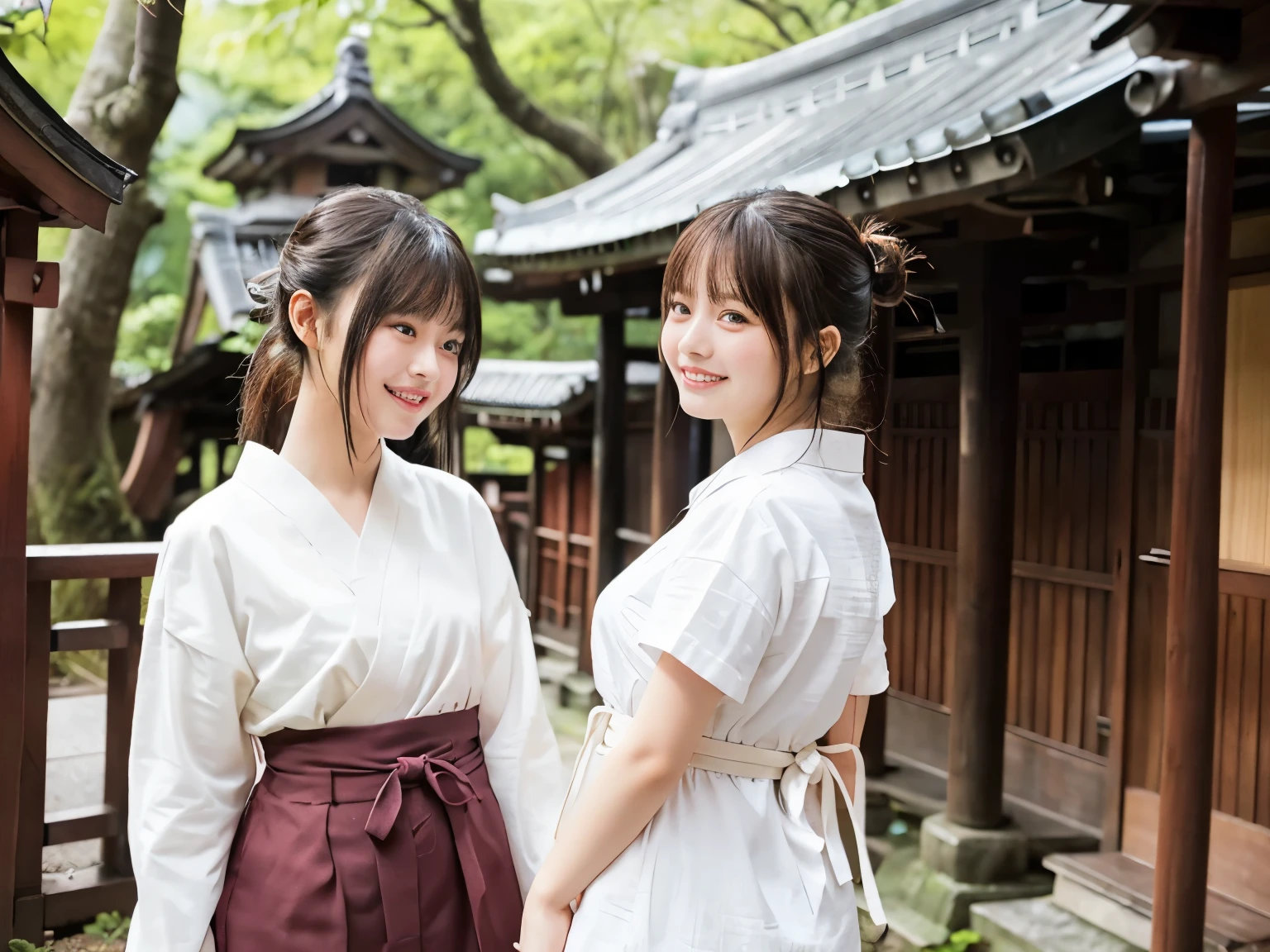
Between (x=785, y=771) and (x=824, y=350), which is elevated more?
(x=824, y=350)

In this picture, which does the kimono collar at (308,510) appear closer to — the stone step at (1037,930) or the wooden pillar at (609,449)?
the stone step at (1037,930)

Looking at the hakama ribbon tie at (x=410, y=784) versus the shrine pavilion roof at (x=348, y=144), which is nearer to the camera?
the hakama ribbon tie at (x=410, y=784)

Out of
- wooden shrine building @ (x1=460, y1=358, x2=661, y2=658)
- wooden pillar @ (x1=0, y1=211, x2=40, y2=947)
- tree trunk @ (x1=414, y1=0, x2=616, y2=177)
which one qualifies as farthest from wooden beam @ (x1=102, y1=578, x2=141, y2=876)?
tree trunk @ (x1=414, y1=0, x2=616, y2=177)

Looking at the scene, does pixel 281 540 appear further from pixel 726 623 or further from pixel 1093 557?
pixel 1093 557

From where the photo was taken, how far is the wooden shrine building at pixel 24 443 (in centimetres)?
356

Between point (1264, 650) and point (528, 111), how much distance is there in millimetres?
13011

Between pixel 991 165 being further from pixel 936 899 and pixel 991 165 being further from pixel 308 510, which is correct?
pixel 936 899

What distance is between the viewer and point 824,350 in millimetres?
1956

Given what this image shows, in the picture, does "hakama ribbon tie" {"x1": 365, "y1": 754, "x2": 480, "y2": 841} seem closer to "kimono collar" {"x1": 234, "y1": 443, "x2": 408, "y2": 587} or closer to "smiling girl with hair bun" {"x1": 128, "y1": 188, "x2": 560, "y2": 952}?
"smiling girl with hair bun" {"x1": 128, "y1": 188, "x2": 560, "y2": 952}

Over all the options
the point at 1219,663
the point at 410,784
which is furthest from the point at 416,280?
the point at 1219,663

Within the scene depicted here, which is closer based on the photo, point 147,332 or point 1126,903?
point 1126,903

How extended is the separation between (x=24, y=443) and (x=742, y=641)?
3.07m

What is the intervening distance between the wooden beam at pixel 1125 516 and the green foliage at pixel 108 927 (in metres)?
4.60

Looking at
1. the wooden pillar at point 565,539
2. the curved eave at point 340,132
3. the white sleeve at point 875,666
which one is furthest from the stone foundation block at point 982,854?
the curved eave at point 340,132
